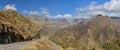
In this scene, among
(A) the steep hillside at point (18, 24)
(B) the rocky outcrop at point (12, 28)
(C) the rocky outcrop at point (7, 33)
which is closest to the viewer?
(C) the rocky outcrop at point (7, 33)

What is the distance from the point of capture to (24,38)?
181 feet

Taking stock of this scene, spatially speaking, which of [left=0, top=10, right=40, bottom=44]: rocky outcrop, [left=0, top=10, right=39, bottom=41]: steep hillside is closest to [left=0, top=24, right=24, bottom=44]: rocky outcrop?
[left=0, top=10, right=40, bottom=44]: rocky outcrop

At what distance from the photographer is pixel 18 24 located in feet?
177

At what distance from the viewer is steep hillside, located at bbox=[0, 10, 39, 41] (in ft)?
170

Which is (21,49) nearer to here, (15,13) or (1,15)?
(1,15)

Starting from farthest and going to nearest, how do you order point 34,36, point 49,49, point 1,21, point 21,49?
point 34,36, point 1,21, point 49,49, point 21,49

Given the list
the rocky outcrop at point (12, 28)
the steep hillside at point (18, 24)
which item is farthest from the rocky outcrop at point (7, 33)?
the steep hillside at point (18, 24)

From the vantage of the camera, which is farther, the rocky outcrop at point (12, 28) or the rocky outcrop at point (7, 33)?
the rocky outcrop at point (12, 28)

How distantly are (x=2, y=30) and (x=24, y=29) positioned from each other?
537 centimetres

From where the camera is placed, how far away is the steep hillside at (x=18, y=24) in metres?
51.8

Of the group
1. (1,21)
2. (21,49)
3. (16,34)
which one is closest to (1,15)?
(1,21)

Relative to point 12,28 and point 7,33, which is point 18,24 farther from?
point 7,33

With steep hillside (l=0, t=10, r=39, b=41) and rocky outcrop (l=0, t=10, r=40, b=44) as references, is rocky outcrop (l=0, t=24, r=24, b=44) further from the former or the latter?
steep hillside (l=0, t=10, r=39, b=41)

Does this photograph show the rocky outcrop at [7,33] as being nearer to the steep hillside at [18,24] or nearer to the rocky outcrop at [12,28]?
the rocky outcrop at [12,28]
